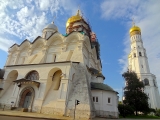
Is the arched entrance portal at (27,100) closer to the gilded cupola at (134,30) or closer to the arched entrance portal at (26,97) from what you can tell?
the arched entrance portal at (26,97)

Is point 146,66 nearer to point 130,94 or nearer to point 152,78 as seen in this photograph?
point 152,78

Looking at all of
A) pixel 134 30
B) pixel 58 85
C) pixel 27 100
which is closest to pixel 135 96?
pixel 58 85

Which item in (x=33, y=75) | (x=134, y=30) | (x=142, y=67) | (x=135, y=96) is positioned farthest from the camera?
(x=134, y=30)

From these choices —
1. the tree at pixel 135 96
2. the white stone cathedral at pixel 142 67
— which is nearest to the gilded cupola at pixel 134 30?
the white stone cathedral at pixel 142 67

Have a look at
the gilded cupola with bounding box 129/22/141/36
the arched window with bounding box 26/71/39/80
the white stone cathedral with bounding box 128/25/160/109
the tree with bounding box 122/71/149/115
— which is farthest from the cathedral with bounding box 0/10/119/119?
the gilded cupola with bounding box 129/22/141/36

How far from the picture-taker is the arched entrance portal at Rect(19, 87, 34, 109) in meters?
14.9

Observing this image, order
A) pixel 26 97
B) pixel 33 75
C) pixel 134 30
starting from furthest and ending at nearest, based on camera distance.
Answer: pixel 134 30
pixel 33 75
pixel 26 97

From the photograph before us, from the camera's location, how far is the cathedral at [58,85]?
13.0 meters

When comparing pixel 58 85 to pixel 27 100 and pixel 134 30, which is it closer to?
pixel 27 100

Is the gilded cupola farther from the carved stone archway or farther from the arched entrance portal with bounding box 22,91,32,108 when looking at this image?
the arched entrance portal with bounding box 22,91,32,108

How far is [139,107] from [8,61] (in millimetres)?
25542

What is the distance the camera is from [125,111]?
18.6m

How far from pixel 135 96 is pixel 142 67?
17.2m

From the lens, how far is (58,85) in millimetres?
15688
